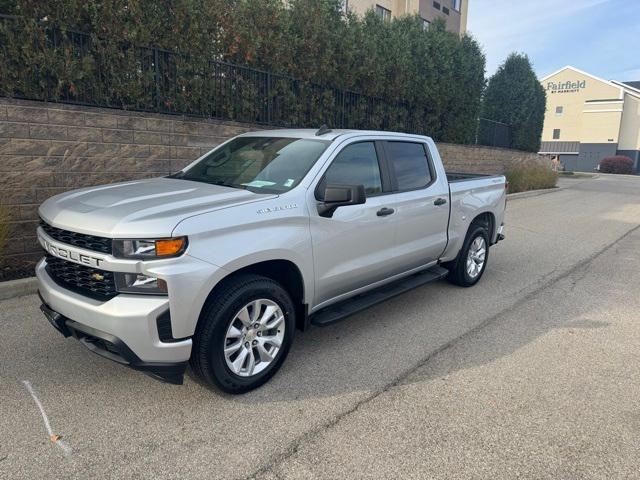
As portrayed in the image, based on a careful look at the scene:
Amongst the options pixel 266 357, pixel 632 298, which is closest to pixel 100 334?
pixel 266 357

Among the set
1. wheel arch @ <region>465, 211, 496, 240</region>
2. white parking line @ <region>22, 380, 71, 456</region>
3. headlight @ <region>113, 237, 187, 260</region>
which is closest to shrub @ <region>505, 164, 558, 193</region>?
wheel arch @ <region>465, 211, 496, 240</region>

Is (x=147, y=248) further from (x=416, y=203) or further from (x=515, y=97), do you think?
(x=515, y=97)

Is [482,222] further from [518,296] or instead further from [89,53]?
[89,53]

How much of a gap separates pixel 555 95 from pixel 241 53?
62.6 meters

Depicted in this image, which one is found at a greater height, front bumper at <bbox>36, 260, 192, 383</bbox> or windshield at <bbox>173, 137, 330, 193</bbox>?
windshield at <bbox>173, 137, 330, 193</bbox>

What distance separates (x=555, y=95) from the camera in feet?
197

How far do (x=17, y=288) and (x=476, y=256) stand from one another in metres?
5.38

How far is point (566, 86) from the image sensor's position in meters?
58.7

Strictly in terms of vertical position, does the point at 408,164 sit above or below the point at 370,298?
above

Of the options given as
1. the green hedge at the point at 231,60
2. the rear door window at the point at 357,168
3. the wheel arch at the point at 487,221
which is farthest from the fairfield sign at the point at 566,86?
the rear door window at the point at 357,168

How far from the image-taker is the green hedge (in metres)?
5.95

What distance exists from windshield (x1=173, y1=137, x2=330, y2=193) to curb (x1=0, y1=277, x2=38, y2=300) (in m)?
2.25

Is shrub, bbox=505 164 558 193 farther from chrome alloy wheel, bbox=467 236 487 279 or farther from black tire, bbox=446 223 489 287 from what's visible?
black tire, bbox=446 223 489 287

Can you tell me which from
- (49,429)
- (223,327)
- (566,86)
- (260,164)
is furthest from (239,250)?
(566,86)
